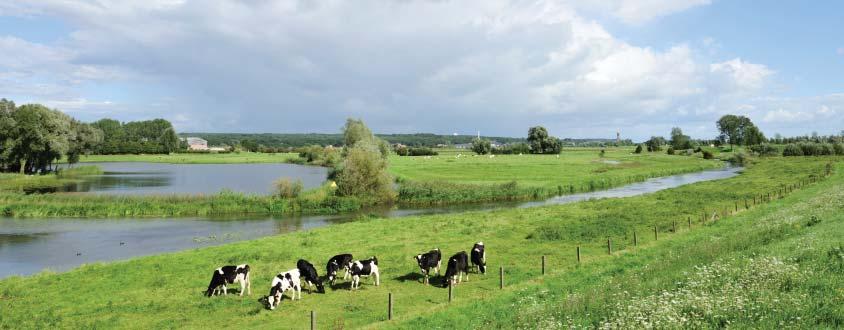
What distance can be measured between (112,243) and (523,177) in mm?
65933

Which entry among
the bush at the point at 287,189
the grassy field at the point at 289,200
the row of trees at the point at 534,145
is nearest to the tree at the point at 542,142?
the row of trees at the point at 534,145

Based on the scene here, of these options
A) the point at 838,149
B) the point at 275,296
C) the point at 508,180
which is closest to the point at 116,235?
the point at 275,296

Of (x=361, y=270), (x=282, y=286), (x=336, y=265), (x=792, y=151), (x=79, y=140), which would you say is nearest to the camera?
(x=282, y=286)

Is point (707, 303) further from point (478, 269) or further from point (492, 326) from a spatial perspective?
point (478, 269)

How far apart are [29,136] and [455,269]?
306ft

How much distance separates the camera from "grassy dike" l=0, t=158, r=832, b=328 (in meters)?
17.8

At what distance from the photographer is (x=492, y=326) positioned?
14.5m

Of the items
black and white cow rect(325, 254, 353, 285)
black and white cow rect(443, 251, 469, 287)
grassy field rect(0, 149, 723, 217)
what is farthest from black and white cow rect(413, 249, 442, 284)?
grassy field rect(0, 149, 723, 217)

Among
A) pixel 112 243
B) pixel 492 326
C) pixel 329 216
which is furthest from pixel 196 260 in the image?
pixel 329 216

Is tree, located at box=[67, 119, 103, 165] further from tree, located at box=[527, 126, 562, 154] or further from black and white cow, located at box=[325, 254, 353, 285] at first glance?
tree, located at box=[527, 126, 562, 154]

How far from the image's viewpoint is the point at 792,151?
147 metres

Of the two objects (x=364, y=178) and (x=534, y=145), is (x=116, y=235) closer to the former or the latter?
(x=364, y=178)

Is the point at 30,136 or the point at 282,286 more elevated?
the point at 30,136

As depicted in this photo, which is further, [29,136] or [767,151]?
[767,151]
